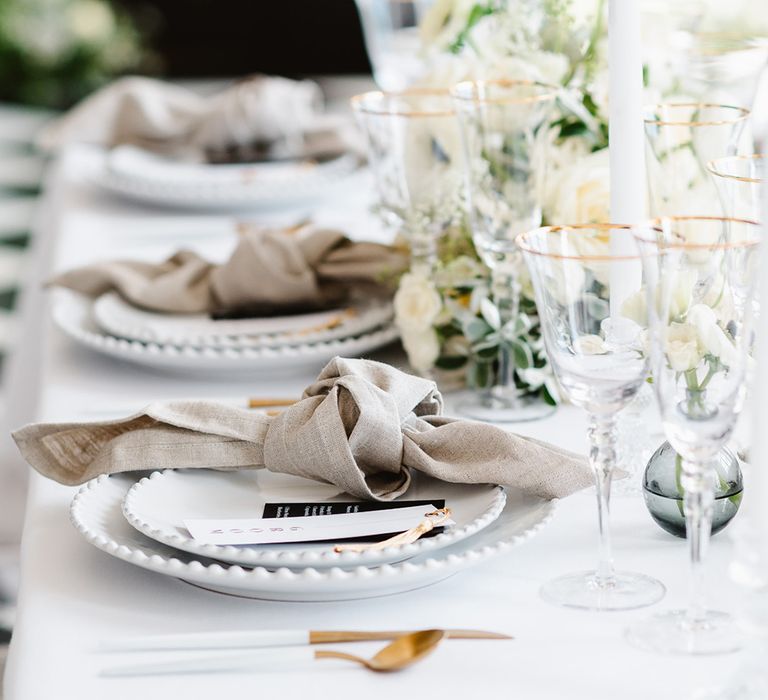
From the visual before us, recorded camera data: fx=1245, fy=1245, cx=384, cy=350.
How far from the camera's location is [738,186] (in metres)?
0.89

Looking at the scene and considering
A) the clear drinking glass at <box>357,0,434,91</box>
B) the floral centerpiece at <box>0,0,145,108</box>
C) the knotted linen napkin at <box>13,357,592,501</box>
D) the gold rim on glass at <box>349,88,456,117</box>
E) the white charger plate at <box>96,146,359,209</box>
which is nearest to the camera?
the knotted linen napkin at <box>13,357,592,501</box>

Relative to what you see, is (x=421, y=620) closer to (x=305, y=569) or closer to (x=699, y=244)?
(x=305, y=569)

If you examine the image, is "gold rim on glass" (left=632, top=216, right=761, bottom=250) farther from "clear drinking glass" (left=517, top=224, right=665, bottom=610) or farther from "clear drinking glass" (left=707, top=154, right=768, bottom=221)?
"clear drinking glass" (left=707, top=154, right=768, bottom=221)

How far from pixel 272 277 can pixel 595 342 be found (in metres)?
0.67

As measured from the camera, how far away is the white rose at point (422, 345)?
120 centimetres

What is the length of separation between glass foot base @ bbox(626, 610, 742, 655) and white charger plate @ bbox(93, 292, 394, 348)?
62 centimetres

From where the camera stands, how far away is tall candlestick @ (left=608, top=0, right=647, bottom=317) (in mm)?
963

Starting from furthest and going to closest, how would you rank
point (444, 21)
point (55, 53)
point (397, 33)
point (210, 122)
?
point (55, 53) < point (210, 122) < point (397, 33) < point (444, 21)

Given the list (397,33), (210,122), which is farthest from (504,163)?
(210,122)

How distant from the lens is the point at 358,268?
1.38 m

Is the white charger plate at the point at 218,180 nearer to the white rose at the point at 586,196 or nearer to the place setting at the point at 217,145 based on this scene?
the place setting at the point at 217,145


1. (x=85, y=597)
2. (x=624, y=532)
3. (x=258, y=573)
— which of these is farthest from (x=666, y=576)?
(x=85, y=597)

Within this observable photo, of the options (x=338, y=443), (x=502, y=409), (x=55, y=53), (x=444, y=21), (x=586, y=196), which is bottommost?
(x=55, y=53)

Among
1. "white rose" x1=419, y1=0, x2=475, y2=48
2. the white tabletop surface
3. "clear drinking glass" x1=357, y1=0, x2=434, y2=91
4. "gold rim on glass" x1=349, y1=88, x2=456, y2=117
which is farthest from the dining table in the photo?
"clear drinking glass" x1=357, y1=0, x2=434, y2=91
